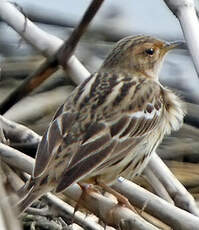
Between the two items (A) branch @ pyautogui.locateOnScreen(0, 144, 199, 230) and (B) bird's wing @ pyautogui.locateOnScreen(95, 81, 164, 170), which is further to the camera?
(B) bird's wing @ pyautogui.locateOnScreen(95, 81, 164, 170)

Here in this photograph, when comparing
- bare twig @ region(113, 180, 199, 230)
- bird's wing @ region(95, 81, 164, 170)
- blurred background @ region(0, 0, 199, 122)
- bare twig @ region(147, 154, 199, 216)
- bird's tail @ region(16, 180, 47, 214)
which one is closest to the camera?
bird's tail @ region(16, 180, 47, 214)

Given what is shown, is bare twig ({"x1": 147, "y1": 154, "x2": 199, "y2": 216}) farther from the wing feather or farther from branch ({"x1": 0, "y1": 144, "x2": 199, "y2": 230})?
the wing feather

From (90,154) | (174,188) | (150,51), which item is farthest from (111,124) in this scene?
(150,51)

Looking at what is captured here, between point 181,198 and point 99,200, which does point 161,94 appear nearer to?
point 181,198

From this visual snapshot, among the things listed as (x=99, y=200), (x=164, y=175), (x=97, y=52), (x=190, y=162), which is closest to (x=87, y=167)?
(x=99, y=200)

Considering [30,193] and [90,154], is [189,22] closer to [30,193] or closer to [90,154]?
[90,154]

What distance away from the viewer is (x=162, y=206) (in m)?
5.12

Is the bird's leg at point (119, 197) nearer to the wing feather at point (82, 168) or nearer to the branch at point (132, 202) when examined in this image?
the branch at point (132, 202)

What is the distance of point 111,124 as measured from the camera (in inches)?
218

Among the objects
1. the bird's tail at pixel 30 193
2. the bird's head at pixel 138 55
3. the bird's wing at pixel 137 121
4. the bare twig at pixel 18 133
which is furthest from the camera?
the bird's head at pixel 138 55

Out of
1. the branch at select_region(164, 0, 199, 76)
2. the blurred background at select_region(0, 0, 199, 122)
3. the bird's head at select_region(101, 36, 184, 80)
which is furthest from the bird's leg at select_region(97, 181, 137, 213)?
the blurred background at select_region(0, 0, 199, 122)

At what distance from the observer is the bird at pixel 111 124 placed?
5125 mm

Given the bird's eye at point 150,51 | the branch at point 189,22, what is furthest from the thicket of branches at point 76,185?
the bird's eye at point 150,51

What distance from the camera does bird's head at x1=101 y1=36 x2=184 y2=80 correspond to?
20.6ft
